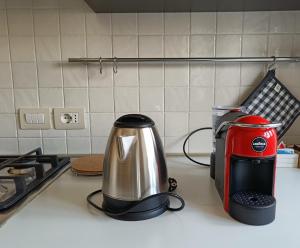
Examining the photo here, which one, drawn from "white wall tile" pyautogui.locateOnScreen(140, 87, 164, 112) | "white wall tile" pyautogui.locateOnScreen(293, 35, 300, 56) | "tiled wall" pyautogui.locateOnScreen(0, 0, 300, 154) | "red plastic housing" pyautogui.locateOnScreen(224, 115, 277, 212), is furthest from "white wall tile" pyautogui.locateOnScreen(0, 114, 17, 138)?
"white wall tile" pyautogui.locateOnScreen(293, 35, 300, 56)

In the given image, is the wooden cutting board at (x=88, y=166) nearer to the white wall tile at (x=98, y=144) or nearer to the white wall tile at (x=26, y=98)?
the white wall tile at (x=98, y=144)

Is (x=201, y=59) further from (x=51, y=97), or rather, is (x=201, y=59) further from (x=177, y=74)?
(x=51, y=97)

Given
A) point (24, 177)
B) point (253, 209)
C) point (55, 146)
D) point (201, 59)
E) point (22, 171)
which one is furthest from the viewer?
point (55, 146)

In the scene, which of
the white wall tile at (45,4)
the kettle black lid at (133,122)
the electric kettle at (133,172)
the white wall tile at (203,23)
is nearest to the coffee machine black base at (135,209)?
the electric kettle at (133,172)

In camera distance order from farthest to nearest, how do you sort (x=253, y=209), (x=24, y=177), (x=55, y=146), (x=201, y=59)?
(x=55, y=146), (x=201, y=59), (x=24, y=177), (x=253, y=209)

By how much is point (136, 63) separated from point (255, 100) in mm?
486

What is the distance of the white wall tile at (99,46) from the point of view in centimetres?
101

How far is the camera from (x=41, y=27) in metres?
1.01

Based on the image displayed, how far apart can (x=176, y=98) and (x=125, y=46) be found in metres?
0.28

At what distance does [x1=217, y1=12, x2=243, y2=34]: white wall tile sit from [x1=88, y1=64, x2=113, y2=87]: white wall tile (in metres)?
0.45

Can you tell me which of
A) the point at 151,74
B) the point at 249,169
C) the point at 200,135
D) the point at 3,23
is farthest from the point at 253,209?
the point at 3,23

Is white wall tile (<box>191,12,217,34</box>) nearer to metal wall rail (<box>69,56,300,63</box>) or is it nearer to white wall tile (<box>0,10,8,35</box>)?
metal wall rail (<box>69,56,300,63</box>)

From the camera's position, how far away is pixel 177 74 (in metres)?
1.03

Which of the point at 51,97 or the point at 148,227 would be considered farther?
the point at 51,97
